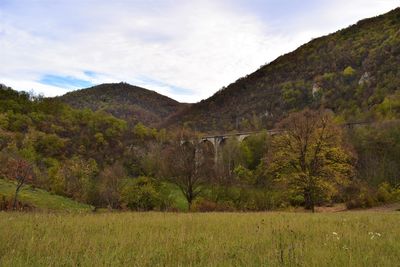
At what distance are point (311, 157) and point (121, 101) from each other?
150980 mm

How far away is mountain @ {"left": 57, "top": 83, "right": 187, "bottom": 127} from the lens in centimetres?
15825

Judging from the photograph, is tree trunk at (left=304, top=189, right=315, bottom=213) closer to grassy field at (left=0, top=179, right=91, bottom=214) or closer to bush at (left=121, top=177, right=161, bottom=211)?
bush at (left=121, top=177, right=161, bottom=211)

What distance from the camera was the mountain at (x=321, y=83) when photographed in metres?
90.7

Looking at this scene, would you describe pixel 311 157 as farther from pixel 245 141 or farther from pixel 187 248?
pixel 245 141

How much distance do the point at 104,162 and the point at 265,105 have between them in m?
68.3

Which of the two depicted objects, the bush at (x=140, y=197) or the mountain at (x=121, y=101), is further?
the mountain at (x=121, y=101)

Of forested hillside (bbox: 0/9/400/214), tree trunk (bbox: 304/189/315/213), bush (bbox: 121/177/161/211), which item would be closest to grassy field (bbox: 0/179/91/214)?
forested hillside (bbox: 0/9/400/214)

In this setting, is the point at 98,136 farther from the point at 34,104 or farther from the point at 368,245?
the point at 368,245

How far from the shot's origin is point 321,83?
4328 inches

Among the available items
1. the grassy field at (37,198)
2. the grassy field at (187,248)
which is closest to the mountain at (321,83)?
the grassy field at (37,198)

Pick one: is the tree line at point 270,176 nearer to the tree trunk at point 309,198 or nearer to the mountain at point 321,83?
the tree trunk at point 309,198

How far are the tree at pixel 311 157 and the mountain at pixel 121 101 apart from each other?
4831 inches

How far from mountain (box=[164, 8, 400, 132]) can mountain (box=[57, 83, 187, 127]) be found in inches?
599

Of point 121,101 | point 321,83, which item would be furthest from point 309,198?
point 121,101
